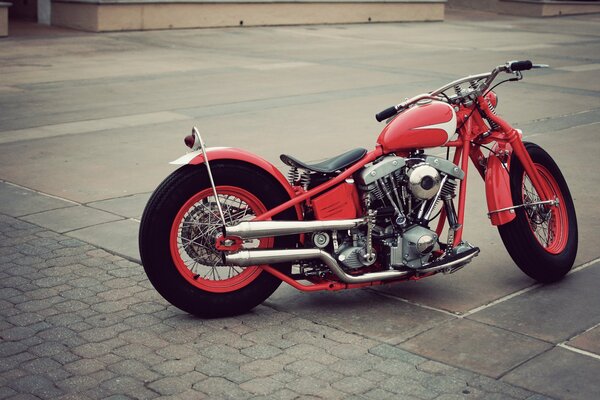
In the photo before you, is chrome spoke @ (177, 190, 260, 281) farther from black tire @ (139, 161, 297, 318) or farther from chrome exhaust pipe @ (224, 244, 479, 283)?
chrome exhaust pipe @ (224, 244, 479, 283)

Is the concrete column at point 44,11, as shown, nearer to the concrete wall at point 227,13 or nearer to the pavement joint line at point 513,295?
the concrete wall at point 227,13

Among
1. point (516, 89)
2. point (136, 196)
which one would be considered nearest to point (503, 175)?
point (136, 196)

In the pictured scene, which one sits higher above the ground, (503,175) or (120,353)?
(503,175)

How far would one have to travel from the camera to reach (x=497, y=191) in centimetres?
560

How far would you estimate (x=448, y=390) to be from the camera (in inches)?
171

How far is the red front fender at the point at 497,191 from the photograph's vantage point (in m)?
5.56

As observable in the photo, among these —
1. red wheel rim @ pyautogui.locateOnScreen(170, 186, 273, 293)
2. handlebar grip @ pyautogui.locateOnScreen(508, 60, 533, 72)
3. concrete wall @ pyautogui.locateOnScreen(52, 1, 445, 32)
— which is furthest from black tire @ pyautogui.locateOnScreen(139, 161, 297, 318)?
concrete wall @ pyautogui.locateOnScreen(52, 1, 445, 32)

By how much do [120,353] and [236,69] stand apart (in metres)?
11.5

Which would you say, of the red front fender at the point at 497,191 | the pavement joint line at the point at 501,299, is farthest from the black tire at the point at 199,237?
the red front fender at the point at 497,191

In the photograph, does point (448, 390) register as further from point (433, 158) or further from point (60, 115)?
point (60, 115)

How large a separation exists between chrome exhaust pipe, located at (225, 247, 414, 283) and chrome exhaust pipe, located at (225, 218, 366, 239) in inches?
3.9

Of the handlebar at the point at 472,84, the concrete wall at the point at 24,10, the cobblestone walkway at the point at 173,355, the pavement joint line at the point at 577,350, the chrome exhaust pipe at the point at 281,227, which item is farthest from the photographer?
the concrete wall at the point at 24,10

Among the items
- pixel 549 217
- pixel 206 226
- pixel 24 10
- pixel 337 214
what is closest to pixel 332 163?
pixel 337 214

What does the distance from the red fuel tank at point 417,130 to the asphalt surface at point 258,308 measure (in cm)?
93
